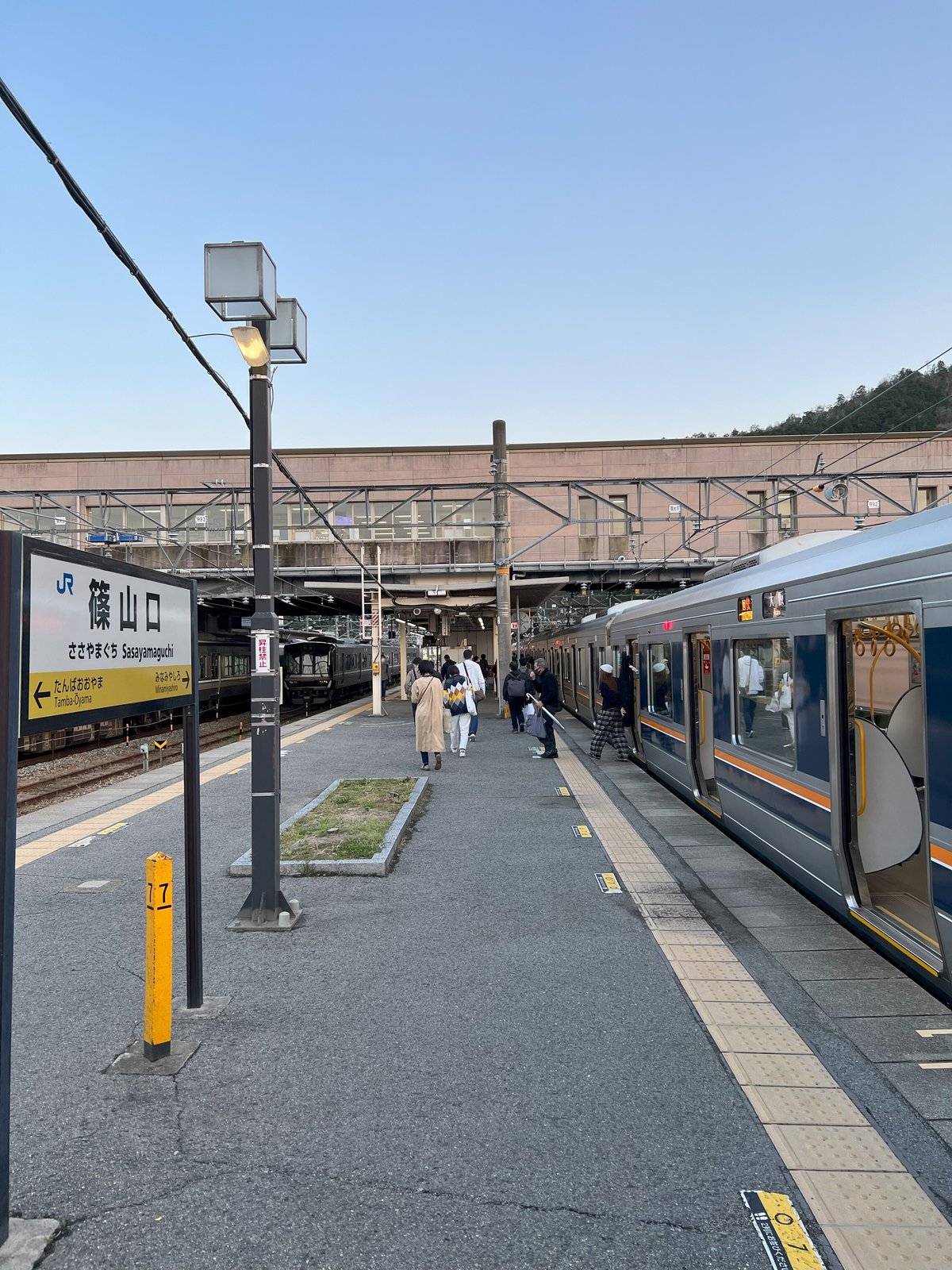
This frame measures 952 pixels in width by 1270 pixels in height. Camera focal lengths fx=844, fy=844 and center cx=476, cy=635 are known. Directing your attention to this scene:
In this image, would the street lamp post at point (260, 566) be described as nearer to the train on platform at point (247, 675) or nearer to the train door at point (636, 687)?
the train door at point (636, 687)

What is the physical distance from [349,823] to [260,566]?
11.5 ft

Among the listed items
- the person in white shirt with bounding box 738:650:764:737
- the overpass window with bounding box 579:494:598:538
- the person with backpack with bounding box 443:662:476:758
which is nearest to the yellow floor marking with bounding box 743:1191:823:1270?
the person in white shirt with bounding box 738:650:764:737

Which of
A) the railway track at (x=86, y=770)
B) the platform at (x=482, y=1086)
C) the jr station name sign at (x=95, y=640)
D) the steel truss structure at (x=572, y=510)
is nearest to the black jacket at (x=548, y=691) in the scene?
the steel truss structure at (x=572, y=510)

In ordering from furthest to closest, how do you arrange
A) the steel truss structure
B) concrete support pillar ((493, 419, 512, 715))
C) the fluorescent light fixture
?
1. concrete support pillar ((493, 419, 512, 715))
2. the steel truss structure
3. the fluorescent light fixture

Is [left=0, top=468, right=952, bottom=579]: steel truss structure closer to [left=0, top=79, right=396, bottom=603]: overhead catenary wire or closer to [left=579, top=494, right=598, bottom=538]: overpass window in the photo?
[left=579, top=494, right=598, bottom=538]: overpass window

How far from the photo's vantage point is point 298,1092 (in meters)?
3.41

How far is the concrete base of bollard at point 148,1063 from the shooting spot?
3.62 meters

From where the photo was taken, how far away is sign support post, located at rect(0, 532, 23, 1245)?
2.54 metres

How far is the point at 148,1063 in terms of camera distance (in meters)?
3.68

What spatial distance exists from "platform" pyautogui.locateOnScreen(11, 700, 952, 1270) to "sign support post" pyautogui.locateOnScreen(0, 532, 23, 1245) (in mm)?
370

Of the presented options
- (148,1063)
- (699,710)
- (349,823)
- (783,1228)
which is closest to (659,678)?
(699,710)

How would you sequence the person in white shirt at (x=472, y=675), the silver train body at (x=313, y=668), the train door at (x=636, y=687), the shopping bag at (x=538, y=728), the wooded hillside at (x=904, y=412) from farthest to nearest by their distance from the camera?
the wooded hillside at (x=904, y=412)
the silver train body at (x=313, y=668)
the person in white shirt at (x=472, y=675)
the shopping bag at (x=538, y=728)
the train door at (x=636, y=687)

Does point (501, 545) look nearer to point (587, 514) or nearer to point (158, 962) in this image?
point (587, 514)

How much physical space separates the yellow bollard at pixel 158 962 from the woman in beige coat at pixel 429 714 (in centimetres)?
864
